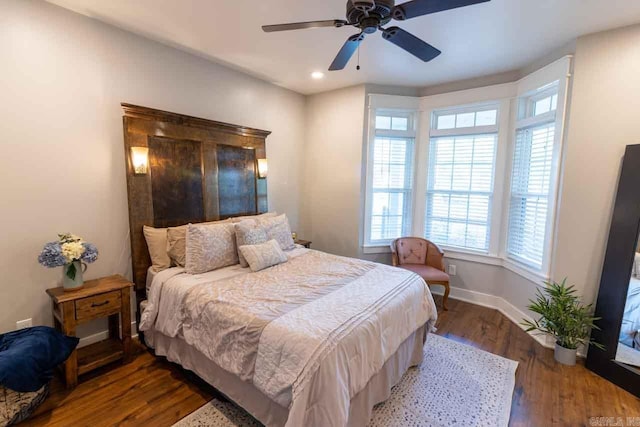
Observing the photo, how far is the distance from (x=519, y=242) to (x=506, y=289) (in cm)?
62

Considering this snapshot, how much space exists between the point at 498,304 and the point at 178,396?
364 cm

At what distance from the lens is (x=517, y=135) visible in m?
3.44

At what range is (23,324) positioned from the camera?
7.35 feet

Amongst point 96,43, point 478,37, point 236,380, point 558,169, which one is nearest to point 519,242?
point 558,169

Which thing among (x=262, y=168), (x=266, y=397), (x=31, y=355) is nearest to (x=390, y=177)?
(x=262, y=168)

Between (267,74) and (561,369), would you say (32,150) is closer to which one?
(267,74)

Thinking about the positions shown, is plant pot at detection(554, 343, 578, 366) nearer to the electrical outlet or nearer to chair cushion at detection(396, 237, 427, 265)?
Answer: chair cushion at detection(396, 237, 427, 265)

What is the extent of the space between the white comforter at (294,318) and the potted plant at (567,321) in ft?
3.73

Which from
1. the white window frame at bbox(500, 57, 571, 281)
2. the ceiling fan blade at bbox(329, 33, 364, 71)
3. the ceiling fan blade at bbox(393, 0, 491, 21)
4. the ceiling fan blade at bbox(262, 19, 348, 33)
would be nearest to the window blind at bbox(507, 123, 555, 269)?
the white window frame at bbox(500, 57, 571, 281)

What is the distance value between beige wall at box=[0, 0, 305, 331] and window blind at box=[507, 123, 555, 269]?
3783mm

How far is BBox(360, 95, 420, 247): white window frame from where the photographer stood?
3.99 meters

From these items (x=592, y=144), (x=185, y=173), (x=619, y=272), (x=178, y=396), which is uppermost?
(x=592, y=144)

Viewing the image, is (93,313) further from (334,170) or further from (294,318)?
(334,170)

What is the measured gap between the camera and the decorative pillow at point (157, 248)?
268 centimetres
